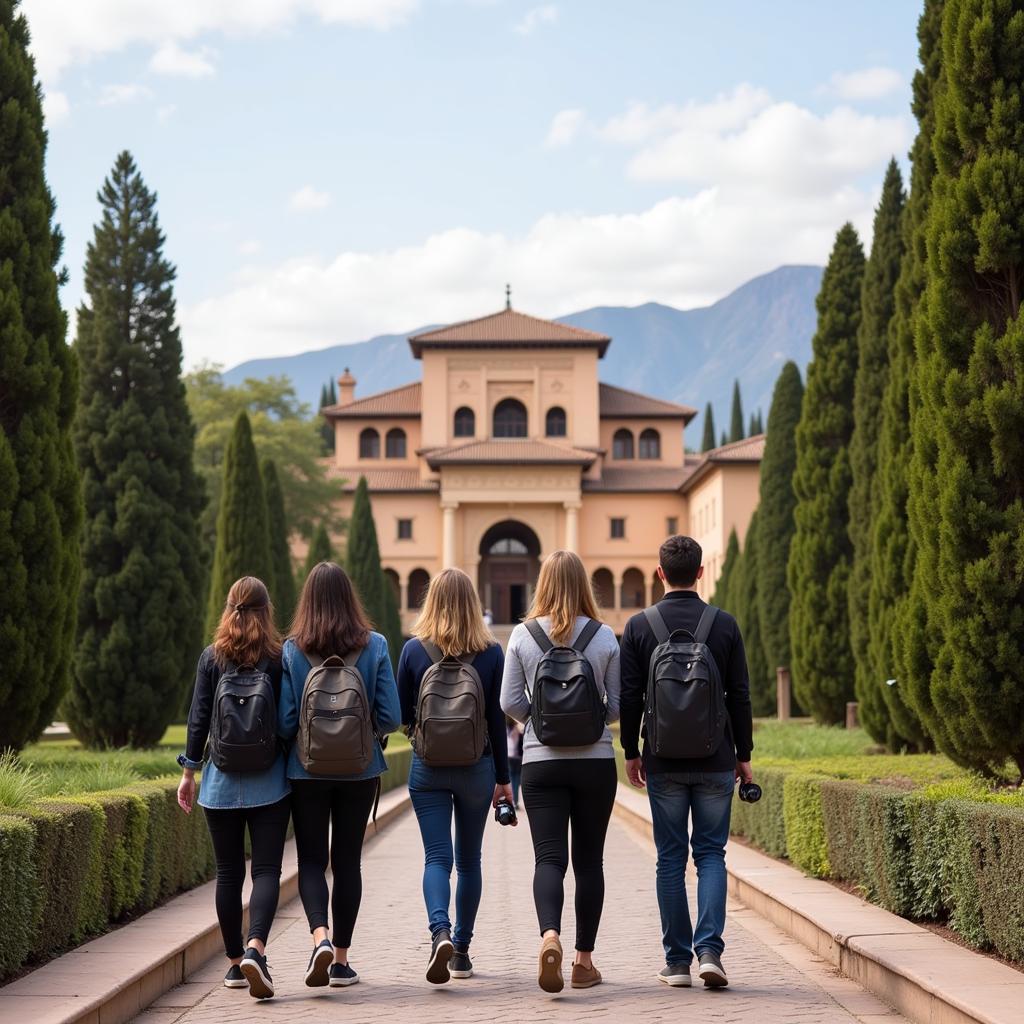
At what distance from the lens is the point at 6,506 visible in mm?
14656

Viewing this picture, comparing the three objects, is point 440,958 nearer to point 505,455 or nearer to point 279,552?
point 279,552

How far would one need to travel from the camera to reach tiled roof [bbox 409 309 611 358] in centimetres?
6931

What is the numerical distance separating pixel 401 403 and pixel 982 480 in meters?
61.9

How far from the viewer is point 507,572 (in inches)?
2758

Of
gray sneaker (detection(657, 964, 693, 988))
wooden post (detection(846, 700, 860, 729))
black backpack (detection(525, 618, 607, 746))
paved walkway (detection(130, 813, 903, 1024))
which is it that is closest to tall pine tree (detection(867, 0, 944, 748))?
paved walkway (detection(130, 813, 903, 1024))

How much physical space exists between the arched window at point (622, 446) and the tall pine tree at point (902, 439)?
54.1 m

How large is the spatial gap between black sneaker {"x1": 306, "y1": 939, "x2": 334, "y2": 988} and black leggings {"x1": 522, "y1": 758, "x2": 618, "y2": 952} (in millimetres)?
965

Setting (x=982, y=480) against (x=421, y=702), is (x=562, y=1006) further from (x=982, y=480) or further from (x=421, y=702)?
(x=982, y=480)

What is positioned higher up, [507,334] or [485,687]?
[507,334]

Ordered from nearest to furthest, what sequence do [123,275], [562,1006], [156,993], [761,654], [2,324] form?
1. [562,1006]
2. [156,993]
3. [2,324]
4. [123,275]
5. [761,654]

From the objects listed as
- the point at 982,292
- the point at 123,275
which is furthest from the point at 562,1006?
the point at 123,275

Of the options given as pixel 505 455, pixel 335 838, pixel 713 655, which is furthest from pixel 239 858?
pixel 505 455

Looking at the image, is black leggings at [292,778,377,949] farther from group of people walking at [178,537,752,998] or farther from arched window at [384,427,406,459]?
arched window at [384,427,406,459]

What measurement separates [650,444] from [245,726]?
218 feet
